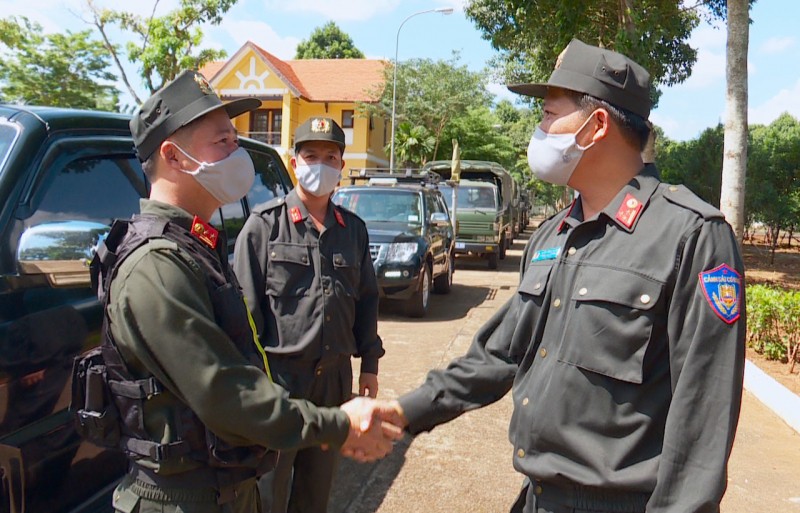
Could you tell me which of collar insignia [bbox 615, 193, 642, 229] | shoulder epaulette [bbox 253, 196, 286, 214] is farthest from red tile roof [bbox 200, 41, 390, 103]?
collar insignia [bbox 615, 193, 642, 229]

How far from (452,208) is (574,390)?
13.7 metres

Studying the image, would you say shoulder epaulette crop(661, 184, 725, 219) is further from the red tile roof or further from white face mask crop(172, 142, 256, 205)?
the red tile roof

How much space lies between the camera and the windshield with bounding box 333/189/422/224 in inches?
398

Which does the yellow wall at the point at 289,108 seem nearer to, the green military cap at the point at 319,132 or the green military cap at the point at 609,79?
the green military cap at the point at 319,132

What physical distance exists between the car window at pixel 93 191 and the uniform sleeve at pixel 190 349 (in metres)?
0.85

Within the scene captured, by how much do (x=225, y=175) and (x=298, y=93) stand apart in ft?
117

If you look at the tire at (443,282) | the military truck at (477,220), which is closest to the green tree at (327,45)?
the military truck at (477,220)

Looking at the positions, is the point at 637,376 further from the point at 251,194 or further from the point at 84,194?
the point at 251,194

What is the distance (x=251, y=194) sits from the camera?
414 centimetres

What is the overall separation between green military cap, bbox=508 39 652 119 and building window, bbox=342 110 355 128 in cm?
3779

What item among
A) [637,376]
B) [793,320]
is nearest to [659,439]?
[637,376]

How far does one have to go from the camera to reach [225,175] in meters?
2.06

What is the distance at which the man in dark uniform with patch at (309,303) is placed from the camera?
2.98m

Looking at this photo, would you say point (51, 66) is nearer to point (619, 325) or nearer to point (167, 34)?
point (167, 34)
